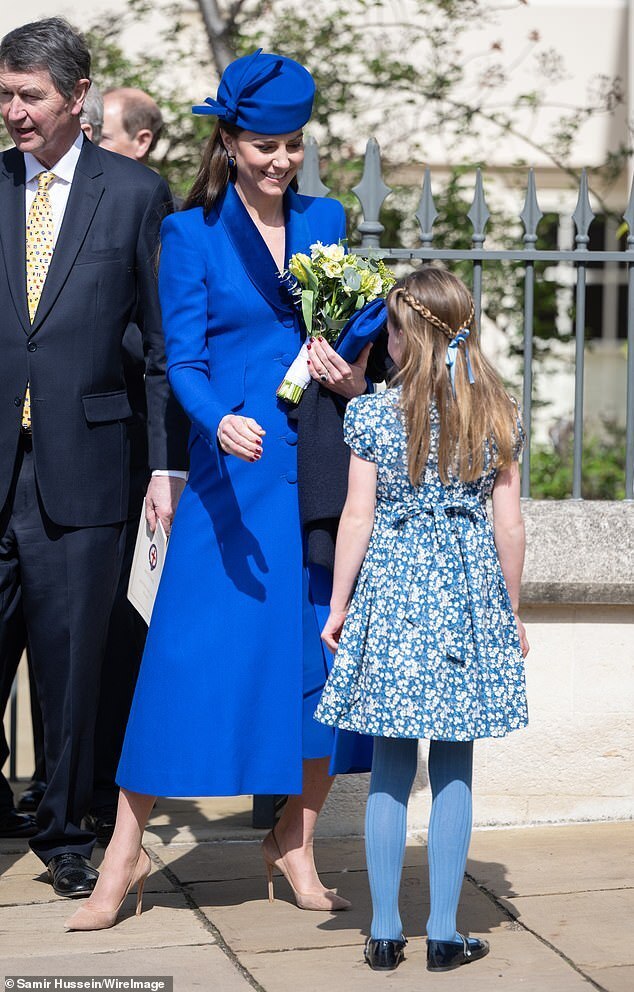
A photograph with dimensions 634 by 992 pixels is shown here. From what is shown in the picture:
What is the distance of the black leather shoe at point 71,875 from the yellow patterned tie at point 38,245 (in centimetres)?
118

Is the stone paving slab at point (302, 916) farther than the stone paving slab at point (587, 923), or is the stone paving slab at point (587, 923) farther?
the stone paving slab at point (302, 916)

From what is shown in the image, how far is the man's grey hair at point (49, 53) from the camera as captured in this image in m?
3.64

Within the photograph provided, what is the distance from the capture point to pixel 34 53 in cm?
365

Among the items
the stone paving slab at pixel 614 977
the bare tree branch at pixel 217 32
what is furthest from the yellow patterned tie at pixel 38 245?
the bare tree branch at pixel 217 32

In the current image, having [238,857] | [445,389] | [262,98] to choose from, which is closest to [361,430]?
[445,389]

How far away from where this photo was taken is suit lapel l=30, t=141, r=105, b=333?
3.73m

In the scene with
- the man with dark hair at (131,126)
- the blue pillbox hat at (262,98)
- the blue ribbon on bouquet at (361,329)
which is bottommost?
the blue ribbon on bouquet at (361,329)

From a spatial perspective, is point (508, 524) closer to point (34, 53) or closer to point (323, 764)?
point (323, 764)

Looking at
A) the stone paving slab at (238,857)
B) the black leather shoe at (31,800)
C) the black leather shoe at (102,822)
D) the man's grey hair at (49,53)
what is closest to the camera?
the man's grey hair at (49,53)

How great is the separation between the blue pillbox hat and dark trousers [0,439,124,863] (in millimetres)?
1025

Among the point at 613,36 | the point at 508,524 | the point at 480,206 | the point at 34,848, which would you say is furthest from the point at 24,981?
the point at 613,36

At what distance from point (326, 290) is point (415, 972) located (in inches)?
63.8

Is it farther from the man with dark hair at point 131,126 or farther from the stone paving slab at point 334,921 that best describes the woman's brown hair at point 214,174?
the stone paving slab at point 334,921

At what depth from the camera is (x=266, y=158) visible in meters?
3.47
